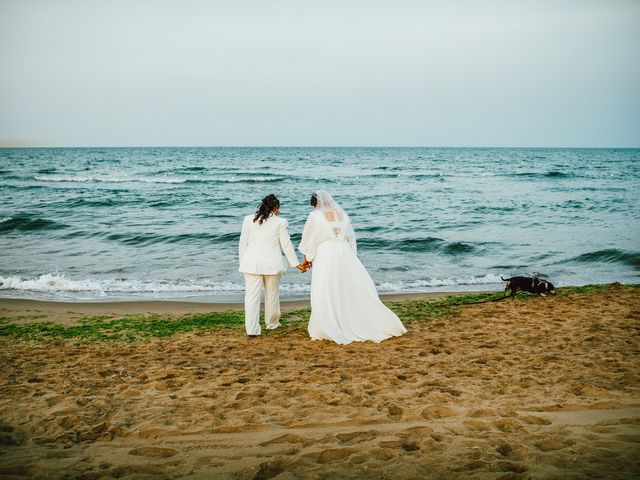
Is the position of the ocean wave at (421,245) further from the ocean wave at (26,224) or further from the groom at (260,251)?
the ocean wave at (26,224)

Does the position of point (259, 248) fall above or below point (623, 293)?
above

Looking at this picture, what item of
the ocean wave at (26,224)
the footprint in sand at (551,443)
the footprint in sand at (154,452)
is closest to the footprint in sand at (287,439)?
the footprint in sand at (154,452)

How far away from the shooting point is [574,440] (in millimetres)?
3809

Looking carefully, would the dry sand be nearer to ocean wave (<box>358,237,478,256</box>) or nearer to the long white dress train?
the long white dress train

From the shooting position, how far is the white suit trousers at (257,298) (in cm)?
718

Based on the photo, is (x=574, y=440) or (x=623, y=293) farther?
(x=623, y=293)

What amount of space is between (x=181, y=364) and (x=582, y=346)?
476 cm

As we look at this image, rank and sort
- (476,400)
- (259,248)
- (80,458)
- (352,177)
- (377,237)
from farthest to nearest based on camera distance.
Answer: (352,177)
(377,237)
(259,248)
(476,400)
(80,458)

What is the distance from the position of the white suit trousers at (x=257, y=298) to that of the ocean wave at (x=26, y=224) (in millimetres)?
14369

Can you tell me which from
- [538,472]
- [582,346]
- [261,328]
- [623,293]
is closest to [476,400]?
[538,472]

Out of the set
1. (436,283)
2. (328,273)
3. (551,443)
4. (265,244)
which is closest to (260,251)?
(265,244)

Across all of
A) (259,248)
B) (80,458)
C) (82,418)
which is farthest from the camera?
(259,248)

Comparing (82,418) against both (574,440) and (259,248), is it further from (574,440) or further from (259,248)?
(574,440)

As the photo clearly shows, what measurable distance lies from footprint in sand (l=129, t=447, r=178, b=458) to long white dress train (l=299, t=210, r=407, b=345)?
326 centimetres
